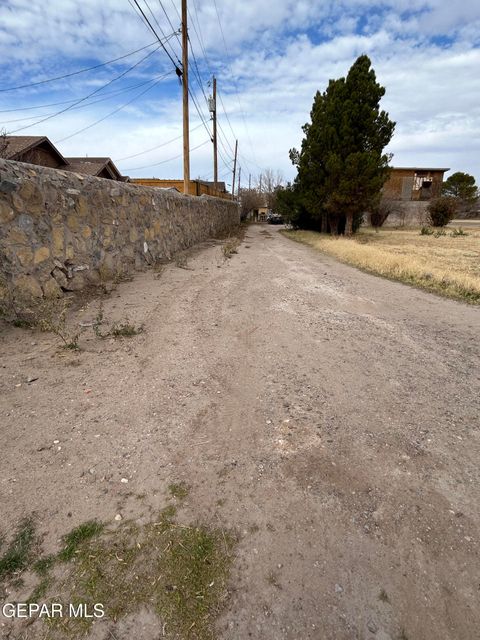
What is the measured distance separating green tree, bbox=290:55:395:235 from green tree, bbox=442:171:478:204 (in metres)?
35.7

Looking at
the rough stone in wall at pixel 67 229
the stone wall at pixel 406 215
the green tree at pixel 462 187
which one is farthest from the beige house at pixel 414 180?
the rough stone in wall at pixel 67 229

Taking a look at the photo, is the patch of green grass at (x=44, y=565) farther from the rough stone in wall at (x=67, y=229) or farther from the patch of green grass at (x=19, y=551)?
the rough stone in wall at (x=67, y=229)

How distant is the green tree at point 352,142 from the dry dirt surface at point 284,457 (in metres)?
16.1

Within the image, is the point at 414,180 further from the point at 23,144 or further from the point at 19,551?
the point at 19,551

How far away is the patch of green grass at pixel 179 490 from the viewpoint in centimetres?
185

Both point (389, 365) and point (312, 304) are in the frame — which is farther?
point (312, 304)

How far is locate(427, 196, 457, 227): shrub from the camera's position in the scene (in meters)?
29.0

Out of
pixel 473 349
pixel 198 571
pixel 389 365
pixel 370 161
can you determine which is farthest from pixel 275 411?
pixel 370 161

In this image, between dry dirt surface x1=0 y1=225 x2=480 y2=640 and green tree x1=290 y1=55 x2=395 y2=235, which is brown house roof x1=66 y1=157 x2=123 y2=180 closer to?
green tree x1=290 y1=55 x2=395 y2=235

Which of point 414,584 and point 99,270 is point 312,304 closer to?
point 99,270

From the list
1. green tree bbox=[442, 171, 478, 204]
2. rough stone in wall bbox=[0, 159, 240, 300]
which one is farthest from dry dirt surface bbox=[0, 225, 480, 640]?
green tree bbox=[442, 171, 478, 204]

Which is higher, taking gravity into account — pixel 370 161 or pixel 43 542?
pixel 370 161

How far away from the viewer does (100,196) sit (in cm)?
575

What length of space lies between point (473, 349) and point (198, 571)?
3.97m
